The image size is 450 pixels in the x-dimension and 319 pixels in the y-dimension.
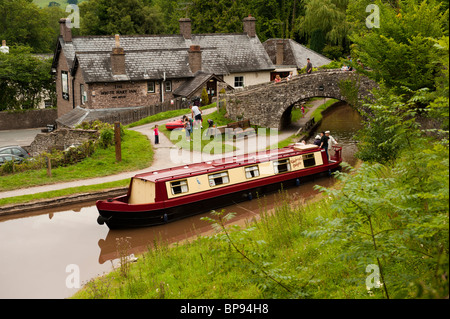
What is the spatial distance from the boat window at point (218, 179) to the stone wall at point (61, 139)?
8.71 m

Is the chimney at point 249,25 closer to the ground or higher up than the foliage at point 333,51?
higher up

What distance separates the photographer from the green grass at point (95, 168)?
19.6 metres

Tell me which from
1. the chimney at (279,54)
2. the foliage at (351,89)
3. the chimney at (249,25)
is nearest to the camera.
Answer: the foliage at (351,89)

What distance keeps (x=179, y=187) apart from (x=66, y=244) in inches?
153

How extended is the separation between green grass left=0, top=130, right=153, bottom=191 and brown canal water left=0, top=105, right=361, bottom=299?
7.07ft

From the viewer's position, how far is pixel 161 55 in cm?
3575

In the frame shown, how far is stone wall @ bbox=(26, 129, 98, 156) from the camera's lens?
965 inches

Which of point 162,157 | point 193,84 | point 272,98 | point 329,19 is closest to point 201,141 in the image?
point 162,157

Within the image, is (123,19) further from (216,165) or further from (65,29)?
(216,165)

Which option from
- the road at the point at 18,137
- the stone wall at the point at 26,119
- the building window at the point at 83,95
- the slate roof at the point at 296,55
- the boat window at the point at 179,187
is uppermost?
the slate roof at the point at 296,55

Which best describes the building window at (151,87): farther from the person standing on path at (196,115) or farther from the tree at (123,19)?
the tree at (123,19)

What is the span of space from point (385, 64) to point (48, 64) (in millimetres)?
32956

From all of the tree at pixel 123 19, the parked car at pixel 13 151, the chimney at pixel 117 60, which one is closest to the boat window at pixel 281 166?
the parked car at pixel 13 151
